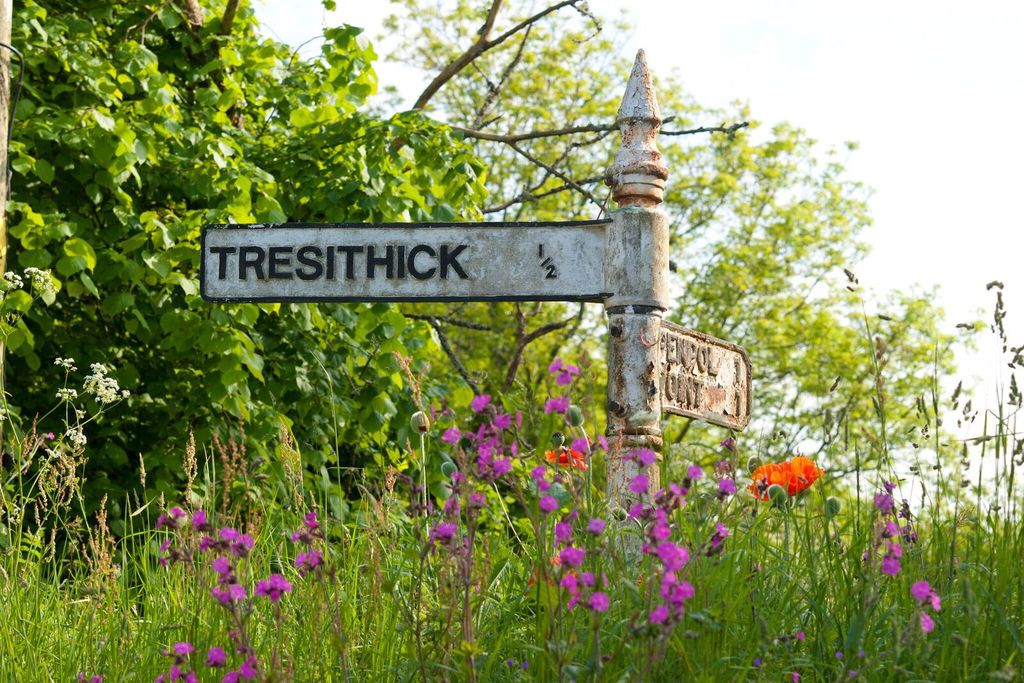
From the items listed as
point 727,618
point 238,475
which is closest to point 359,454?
point 238,475

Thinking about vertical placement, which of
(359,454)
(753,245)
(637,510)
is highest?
(753,245)

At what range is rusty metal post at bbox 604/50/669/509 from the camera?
308 centimetres

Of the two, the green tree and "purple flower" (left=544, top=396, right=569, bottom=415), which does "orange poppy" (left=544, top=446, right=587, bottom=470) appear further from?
the green tree

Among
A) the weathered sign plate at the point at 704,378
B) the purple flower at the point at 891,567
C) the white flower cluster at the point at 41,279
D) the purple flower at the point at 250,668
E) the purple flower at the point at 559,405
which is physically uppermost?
the white flower cluster at the point at 41,279

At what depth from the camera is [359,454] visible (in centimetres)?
735

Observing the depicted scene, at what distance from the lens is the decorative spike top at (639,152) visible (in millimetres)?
3197

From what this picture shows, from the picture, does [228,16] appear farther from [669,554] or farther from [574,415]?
[669,554]

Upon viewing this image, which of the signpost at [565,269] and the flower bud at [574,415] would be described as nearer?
the flower bud at [574,415]

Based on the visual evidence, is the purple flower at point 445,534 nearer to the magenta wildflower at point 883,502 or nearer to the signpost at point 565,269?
the magenta wildflower at point 883,502

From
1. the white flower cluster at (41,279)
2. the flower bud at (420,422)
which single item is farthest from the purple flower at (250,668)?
the white flower cluster at (41,279)

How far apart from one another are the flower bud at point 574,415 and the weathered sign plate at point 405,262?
85 cm

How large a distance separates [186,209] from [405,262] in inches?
158

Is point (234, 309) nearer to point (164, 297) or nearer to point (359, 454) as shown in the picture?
point (164, 297)

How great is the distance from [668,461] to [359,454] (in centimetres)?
485
